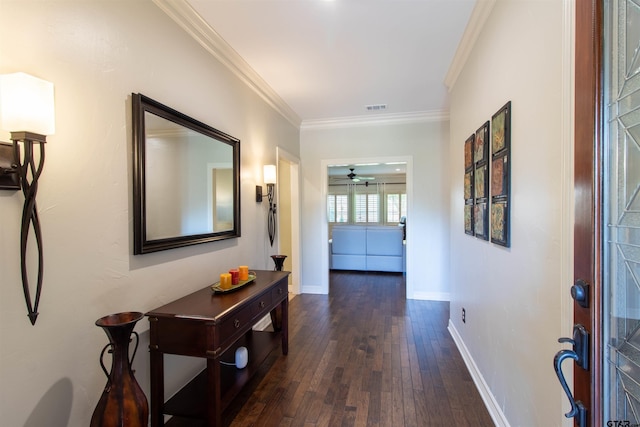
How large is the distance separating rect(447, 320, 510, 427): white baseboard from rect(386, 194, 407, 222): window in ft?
27.1

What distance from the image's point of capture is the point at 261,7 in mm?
2086

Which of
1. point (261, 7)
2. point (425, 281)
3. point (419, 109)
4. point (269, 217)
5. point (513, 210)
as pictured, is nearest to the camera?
point (513, 210)

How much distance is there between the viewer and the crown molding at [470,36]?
6.61 feet

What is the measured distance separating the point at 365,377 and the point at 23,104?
258 centimetres

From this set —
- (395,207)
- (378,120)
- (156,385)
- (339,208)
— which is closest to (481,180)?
(156,385)

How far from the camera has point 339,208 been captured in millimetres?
11453

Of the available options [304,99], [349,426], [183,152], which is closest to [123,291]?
[183,152]

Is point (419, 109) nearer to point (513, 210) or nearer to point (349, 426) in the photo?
point (513, 210)

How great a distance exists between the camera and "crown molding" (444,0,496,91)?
79.3 inches

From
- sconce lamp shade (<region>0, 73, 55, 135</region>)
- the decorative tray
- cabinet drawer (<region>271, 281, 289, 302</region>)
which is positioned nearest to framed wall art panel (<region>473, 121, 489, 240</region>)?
cabinet drawer (<region>271, 281, 289, 302</region>)

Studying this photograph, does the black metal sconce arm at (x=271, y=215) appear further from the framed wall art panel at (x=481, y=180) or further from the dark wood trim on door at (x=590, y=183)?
the dark wood trim on door at (x=590, y=183)

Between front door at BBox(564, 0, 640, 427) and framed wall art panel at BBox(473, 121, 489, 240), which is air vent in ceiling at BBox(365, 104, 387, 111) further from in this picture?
front door at BBox(564, 0, 640, 427)

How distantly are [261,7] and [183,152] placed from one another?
1.13 m

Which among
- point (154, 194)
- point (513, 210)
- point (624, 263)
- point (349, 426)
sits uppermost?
point (154, 194)
